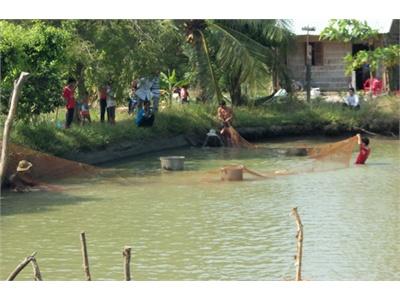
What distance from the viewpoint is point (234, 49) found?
2347 centimetres

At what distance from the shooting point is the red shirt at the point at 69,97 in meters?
19.8

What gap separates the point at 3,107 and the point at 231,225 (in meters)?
6.10

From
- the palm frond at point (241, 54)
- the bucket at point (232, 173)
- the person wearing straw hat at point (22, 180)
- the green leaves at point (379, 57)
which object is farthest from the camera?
the green leaves at point (379, 57)

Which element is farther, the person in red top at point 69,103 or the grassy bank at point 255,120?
the grassy bank at point 255,120

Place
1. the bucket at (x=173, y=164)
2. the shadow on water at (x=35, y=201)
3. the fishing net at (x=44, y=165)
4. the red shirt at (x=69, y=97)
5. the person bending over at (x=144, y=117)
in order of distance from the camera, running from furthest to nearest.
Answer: the person bending over at (x=144, y=117)
the red shirt at (x=69, y=97)
the bucket at (x=173, y=164)
the fishing net at (x=44, y=165)
the shadow on water at (x=35, y=201)

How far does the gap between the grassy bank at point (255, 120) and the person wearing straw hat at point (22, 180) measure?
10.6 feet

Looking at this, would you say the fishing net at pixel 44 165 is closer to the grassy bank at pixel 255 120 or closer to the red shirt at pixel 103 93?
the grassy bank at pixel 255 120

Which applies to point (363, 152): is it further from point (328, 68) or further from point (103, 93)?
point (328, 68)

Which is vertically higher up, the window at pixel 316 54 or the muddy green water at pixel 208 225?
the window at pixel 316 54

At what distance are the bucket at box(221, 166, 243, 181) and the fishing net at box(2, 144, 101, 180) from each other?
2.42 meters

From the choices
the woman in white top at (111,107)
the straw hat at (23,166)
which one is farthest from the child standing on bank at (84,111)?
the straw hat at (23,166)

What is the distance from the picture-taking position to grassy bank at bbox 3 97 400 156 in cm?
2062

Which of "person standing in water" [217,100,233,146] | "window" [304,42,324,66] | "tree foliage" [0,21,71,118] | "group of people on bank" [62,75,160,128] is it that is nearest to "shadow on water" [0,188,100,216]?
"tree foliage" [0,21,71,118]
